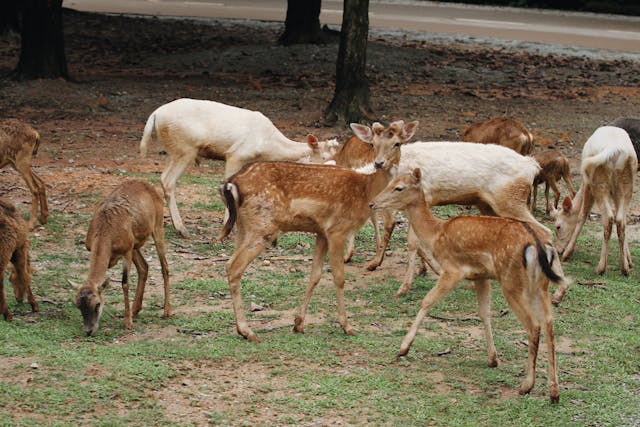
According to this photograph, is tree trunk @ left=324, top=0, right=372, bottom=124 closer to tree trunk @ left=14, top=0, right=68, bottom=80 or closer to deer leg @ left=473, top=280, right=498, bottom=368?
tree trunk @ left=14, top=0, right=68, bottom=80

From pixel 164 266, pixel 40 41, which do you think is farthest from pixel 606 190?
pixel 40 41

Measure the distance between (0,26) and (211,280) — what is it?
54.1 feet

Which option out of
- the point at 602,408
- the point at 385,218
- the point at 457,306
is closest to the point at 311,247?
the point at 385,218

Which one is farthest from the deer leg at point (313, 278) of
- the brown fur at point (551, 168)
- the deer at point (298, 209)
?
the brown fur at point (551, 168)

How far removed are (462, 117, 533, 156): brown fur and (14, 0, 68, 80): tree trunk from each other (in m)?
8.85

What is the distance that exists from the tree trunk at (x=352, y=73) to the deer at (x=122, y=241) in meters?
8.43

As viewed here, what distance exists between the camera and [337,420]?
25.4 feet

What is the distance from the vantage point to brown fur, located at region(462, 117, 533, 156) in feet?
45.0

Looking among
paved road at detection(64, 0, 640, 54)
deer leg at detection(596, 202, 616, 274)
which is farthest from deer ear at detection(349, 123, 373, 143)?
paved road at detection(64, 0, 640, 54)

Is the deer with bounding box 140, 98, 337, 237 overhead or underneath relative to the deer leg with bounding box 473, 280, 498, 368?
overhead

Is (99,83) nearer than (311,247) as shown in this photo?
No

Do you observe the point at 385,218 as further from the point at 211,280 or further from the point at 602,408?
the point at 602,408

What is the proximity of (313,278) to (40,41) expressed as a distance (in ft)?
36.9

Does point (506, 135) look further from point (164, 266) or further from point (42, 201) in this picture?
point (42, 201)
